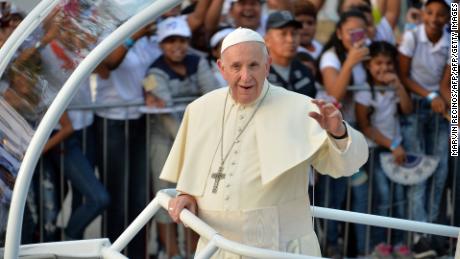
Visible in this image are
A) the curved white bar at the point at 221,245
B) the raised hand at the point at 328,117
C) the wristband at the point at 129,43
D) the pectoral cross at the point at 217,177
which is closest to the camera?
the curved white bar at the point at 221,245

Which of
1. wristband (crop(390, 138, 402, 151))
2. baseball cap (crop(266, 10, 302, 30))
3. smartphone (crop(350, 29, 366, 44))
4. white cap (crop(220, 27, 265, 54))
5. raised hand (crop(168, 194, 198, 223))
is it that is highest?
baseball cap (crop(266, 10, 302, 30))

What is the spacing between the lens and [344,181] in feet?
23.6

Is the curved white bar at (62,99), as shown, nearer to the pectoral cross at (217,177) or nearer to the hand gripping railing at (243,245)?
the hand gripping railing at (243,245)

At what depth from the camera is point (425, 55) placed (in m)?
7.20

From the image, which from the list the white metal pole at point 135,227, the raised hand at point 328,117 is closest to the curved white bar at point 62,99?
the white metal pole at point 135,227

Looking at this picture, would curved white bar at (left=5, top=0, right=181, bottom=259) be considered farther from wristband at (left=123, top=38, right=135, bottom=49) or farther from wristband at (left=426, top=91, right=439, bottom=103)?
wristband at (left=426, top=91, right=439, bottom=103)

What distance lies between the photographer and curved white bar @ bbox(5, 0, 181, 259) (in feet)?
14.2

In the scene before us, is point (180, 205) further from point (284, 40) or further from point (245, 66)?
point (284, 40)

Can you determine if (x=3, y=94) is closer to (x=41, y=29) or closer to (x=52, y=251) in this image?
(x=41, y=29)

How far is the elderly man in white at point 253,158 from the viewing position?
4082 mm

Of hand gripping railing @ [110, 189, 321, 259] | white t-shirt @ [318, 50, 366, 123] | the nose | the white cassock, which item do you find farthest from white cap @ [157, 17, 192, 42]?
the nose

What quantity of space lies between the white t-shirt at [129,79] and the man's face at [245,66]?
2.74 m

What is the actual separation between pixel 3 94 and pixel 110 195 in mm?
2345

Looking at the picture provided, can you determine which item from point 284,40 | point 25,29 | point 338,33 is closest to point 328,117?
point 25,29
